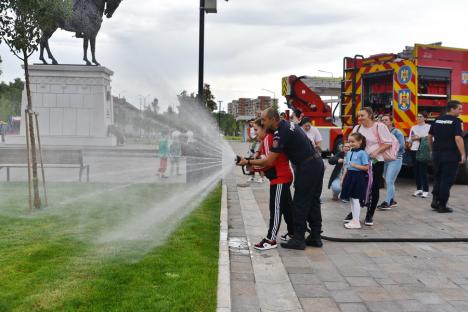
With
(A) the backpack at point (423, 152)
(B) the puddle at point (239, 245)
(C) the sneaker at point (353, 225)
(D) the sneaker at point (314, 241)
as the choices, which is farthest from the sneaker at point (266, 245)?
(A) the backpack at point (423, 152)

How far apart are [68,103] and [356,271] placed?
1668 centimetres

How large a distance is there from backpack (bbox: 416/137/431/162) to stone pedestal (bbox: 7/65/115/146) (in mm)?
12778

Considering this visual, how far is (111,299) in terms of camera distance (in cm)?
407

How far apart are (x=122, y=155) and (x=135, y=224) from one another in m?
7.73

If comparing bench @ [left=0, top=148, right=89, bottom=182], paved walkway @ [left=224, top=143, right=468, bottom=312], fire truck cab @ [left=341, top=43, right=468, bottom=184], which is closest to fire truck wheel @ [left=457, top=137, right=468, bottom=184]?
fire truck cab @ [left=341, top=43, right=468, bottom=184]

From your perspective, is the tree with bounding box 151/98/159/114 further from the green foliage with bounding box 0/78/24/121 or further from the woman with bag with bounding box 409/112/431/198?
the green foliage with bounding box 0/78/24/121

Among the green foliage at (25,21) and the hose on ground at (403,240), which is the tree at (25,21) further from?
the hose on ground at (403,240)

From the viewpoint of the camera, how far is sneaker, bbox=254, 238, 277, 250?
5.94 m

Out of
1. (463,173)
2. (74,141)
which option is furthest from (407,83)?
(74,141)

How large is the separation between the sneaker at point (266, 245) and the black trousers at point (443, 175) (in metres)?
4.00

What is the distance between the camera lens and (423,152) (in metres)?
9.87

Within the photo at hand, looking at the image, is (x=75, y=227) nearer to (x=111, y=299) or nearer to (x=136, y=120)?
(x=111, y=299)

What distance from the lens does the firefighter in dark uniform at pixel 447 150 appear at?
831 cm

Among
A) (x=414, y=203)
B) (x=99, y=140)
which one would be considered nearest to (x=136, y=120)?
(x=414, y=203)
